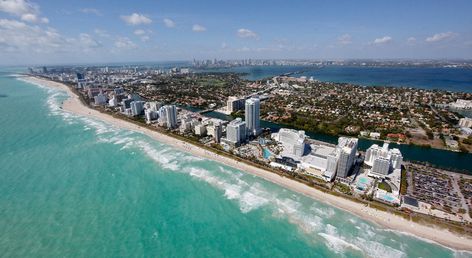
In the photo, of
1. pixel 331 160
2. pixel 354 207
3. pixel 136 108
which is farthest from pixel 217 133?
pixel 136 108

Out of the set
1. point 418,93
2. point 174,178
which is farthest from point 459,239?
point 418,93

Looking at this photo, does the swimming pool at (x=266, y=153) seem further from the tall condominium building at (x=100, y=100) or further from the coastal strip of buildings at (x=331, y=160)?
the tall condominium building at (x=100, y=100)

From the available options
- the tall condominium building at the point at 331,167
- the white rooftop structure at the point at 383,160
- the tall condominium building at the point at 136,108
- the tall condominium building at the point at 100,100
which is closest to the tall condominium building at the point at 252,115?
the tall condominium building at the point at 331,167

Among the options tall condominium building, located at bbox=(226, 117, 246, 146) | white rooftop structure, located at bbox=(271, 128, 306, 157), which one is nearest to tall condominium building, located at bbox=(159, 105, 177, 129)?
tall condominium building, located at bbox=(226, 117, 246, 146)

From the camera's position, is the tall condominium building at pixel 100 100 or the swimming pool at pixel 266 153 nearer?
the swimming pool at pixel 266 153

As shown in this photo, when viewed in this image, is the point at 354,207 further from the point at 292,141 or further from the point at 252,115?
the point at 252,115

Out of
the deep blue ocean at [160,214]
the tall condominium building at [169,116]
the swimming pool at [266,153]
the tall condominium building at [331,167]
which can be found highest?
the tall condominium building at [169,116]
